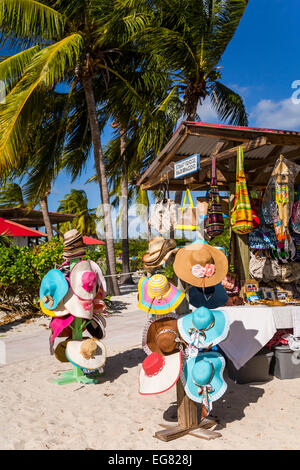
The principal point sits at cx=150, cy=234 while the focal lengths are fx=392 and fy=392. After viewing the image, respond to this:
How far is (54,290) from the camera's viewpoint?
454 centimetres

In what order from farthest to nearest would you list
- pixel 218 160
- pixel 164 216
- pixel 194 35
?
pixel 194 35 < pixel 164 216 < pixel 218 160

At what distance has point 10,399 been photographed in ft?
14.0

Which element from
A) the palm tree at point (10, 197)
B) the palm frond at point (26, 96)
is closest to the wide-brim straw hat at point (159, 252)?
the palm frond at point (26, 96)

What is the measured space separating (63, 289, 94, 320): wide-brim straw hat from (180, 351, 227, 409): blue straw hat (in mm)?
1654

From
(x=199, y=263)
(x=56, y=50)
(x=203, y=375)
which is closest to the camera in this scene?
(x=203, y=375)

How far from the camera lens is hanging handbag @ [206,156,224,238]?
17.4 feet

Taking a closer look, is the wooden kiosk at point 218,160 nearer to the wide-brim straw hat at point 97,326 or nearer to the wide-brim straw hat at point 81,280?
the wide-brim straw hat at point 81,280

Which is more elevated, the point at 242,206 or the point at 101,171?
the point at 101,171

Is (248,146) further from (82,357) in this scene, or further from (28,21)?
(28,21)

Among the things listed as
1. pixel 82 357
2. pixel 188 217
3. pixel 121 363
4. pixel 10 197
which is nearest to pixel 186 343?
pixel 82 357

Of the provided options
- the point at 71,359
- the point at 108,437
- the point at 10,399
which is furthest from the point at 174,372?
the point at 10,399

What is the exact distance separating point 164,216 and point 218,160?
1.16 meters
